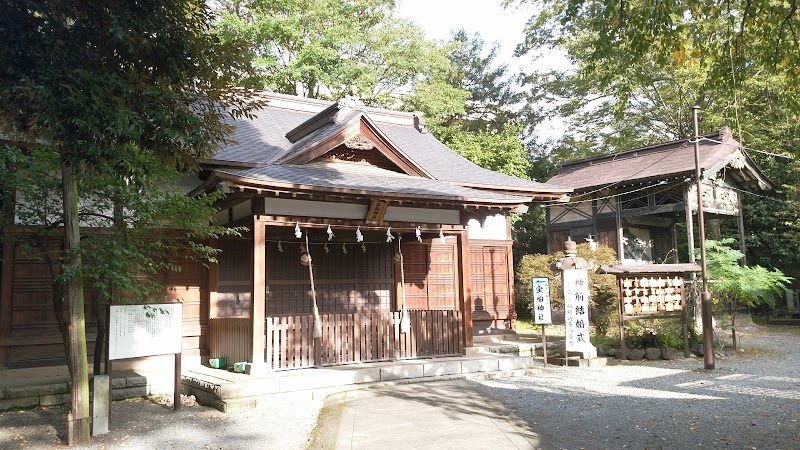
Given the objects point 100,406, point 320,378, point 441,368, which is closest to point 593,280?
point 441,368

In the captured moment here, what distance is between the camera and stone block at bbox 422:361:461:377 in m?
9.38

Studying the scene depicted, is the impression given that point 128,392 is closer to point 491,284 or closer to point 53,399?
point 53,399

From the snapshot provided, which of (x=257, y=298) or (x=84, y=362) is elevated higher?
(x=257, y=298)

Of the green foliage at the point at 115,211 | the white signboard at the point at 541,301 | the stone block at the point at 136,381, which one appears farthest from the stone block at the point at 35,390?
the white signboard at the point at 541,301

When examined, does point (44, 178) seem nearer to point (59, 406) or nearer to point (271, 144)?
point (59, 406)

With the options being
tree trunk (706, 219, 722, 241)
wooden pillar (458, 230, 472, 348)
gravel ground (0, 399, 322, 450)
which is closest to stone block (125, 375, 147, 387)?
gravel ground (0, 399, 322, 450)

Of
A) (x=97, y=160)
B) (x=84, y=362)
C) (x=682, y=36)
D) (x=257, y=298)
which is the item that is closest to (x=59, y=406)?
(x=84, y=362)

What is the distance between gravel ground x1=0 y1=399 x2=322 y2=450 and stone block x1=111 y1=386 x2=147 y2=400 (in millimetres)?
409

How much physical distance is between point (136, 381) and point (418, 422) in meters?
4.85

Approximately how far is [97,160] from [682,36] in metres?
7.72

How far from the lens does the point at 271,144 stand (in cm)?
1170

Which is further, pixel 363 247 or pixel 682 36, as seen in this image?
pixel 363 247

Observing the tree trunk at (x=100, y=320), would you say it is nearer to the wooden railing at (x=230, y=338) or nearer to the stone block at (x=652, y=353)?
the wooden railing at (x=230, y=338)

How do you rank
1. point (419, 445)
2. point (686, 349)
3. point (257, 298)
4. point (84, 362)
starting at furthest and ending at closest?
point (686, 349) < point (257, 298) < point (84, 362) < point (419, 445)
